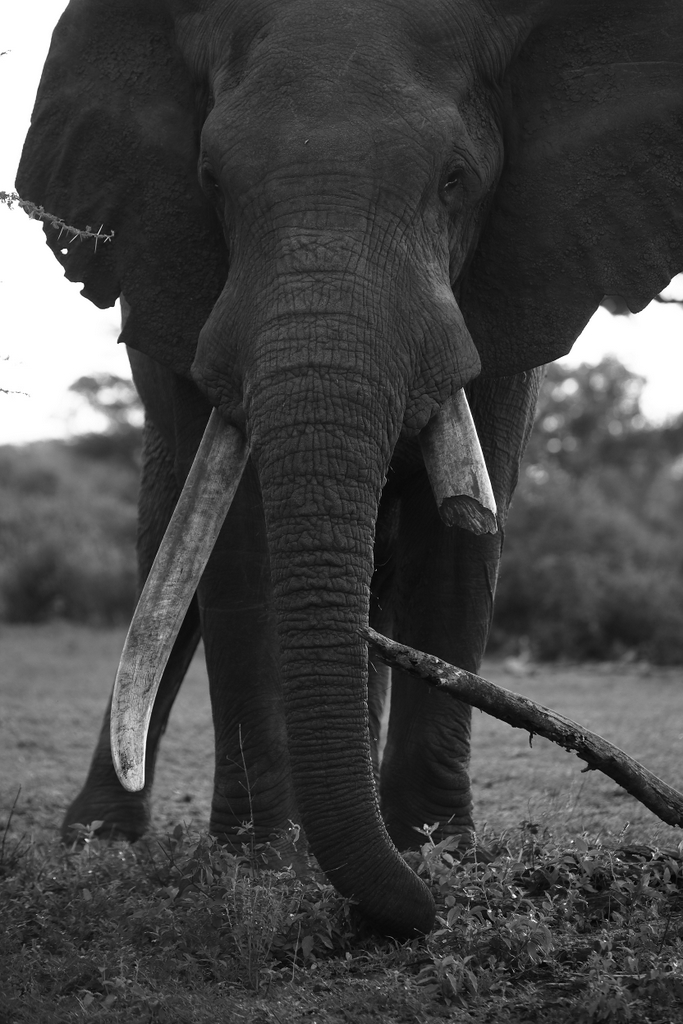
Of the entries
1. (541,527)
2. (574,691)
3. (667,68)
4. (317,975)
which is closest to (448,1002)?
(317,975)

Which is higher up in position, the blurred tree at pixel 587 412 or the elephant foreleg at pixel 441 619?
the blurred tree at pixel 587 412

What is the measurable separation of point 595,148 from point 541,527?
12.5 meters

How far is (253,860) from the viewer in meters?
4.42

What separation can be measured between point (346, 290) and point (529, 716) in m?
1.37

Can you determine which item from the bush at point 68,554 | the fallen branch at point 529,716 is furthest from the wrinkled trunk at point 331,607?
the bush at point 68,554

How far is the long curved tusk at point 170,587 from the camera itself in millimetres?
3773

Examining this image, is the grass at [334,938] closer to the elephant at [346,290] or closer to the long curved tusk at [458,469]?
the elephant at [346,290]

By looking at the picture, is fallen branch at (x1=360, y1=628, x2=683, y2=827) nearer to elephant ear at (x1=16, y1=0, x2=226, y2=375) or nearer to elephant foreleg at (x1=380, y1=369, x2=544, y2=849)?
elephant foreleg at (x1=380, y1=369, x2=544, y2=849)

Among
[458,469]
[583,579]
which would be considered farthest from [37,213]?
[583,579]

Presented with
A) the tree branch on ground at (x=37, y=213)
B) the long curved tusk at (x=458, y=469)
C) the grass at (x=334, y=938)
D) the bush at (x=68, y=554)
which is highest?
the bush at (x=68, y=554)

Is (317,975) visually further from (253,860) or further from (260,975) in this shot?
(253,860)

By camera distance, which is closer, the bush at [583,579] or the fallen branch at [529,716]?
the fallen branch at [529,716]

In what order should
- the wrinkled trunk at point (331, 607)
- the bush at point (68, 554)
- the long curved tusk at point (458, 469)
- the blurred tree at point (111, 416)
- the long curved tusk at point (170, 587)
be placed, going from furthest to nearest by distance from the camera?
the blurred tree at point (111, 416)
the bush at point (68, 554)
the long curved tusk at point (458, 469)
the long curved tusk at point (170, 587)
the wrinkled trunk at point (331, 607)

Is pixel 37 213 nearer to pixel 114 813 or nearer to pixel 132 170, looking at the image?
pixel 132 170
